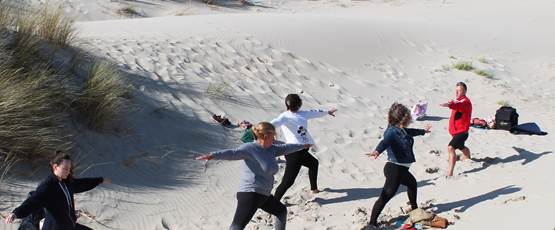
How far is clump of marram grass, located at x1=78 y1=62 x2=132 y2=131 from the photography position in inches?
334

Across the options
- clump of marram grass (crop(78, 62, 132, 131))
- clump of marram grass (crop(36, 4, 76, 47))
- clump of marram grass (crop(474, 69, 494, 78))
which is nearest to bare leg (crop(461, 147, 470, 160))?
clump of marram grass (crop(78, 62, 132, 131))

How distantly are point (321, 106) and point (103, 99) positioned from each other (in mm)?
4251

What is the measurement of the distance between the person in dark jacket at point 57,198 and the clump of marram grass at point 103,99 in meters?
3.13

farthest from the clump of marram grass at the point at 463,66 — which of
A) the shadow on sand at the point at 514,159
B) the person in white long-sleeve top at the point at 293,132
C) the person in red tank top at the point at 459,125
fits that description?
the person in white long-sleeve top at the point at 293,132

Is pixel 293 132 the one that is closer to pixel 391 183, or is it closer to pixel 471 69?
pixel 391 183

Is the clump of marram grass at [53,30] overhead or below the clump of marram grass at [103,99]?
overhead

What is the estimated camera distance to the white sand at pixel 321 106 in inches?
291

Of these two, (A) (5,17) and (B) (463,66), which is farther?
(B) (463,66)

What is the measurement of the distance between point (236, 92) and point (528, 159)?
4.51 metres

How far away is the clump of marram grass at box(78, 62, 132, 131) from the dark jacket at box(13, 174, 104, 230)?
10.2 ft

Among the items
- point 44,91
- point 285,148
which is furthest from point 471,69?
point 285,148

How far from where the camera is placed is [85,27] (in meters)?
13.7

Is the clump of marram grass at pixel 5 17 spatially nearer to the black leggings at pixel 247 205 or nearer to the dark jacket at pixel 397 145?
the black leggings at pixel 247 205

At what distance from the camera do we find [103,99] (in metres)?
8.70
